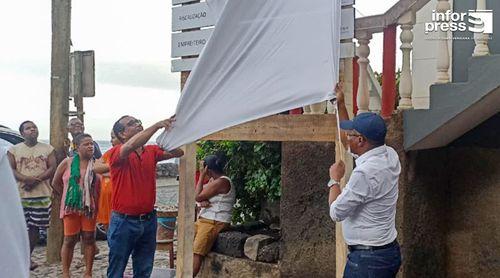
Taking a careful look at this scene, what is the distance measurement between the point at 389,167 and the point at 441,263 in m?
2.13

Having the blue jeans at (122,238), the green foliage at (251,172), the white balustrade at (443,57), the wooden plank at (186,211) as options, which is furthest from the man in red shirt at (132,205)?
the white balustrade at (443,57)

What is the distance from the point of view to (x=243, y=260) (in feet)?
19.2

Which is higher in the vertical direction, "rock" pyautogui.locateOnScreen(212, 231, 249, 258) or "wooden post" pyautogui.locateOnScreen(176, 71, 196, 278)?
"wooden post" pyautogui.locateOnScreen(176, 71, 196, 278)

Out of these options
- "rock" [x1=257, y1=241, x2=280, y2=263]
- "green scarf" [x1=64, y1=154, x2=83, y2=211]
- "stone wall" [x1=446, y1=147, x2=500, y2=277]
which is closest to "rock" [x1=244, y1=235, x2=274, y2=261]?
"rock" [x1=257, y1=241, x2=280, y2=263]

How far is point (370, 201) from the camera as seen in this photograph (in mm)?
3525

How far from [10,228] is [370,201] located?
214 cm

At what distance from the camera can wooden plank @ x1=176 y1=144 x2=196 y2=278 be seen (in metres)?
4.64

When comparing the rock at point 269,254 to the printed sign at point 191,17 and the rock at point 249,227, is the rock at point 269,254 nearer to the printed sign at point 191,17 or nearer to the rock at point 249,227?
the rock at point 249,227

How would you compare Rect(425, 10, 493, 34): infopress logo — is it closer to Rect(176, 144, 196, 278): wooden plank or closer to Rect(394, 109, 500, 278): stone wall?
Rect(394, 109, 500, 278): stone wall

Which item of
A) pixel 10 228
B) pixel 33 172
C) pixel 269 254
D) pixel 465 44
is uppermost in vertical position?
pixel 465 44

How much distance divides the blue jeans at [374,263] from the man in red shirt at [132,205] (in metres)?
1.88

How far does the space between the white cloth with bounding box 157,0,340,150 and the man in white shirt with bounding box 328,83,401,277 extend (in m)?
0.37

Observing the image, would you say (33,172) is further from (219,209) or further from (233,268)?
(233,268)

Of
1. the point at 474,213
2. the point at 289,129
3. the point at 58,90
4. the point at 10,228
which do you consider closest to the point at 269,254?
the point at 289,129
